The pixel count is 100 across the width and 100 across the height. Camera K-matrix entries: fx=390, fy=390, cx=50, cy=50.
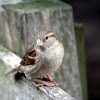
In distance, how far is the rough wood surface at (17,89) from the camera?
2.95 m

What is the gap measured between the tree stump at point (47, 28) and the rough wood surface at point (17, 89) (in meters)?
0.20

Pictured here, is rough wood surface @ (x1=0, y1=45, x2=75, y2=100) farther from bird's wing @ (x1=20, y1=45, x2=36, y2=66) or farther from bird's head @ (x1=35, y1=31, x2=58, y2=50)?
bird's head @ (x1=35, y1=31, x2=58, y2=50)

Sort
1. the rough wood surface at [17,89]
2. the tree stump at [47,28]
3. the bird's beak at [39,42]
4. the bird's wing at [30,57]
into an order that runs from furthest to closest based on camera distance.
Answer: the tree stump at [47,28]
the bird's wing at [30,57]
the bird's beak at [39,42]
the rough wood surface at [17,89]

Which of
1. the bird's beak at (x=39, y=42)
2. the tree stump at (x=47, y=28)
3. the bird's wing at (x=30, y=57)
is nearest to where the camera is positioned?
the bird's beak at (x=39, y=42)

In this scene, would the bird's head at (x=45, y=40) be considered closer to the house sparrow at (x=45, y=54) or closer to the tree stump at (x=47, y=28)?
the house sparrow at (x=45, y=54)

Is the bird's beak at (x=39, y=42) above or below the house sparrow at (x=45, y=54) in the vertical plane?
above

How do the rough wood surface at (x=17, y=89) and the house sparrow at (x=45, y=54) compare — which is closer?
the rough wood surface at (x=17, y=89)

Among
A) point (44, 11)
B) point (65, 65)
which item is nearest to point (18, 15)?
point (44, 11)

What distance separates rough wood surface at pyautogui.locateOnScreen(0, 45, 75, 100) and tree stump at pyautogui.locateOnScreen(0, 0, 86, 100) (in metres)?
0.20

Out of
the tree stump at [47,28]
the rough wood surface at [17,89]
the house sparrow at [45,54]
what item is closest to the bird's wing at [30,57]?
the house sparrow at [45,54]

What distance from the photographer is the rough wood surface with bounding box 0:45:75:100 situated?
9.69 ft

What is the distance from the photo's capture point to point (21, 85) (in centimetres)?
333

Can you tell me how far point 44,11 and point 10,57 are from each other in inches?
22.2

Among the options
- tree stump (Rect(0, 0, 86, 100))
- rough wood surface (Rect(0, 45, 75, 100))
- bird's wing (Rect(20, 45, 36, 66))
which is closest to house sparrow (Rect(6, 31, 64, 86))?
bird's wing (Rect(20, 45, 36, 66))
